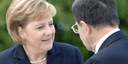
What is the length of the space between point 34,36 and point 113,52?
45.6 inches

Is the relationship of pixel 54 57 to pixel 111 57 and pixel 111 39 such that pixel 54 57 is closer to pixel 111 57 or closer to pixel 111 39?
pixel 111 39

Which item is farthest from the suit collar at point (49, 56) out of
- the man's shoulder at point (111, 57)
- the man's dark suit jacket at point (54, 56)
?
the man's shoulder at point (111, 57)

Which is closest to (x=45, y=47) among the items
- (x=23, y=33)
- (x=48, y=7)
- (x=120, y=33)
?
(x=23, y=33)

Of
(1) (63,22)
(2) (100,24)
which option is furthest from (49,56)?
(1) (63,22)

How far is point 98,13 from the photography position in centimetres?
210

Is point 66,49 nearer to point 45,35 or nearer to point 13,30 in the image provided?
point 45,35

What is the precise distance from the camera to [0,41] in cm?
497

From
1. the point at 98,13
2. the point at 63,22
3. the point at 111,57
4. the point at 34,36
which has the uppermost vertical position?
the point at 98,13

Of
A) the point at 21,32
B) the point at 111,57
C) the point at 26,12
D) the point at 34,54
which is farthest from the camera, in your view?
the point at 34,54

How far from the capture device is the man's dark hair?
2.10 meters

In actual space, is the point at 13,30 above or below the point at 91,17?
below

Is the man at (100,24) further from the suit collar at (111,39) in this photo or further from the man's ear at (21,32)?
the man's ear at (21,32)

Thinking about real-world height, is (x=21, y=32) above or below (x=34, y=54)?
above

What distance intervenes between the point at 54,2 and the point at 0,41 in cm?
153
